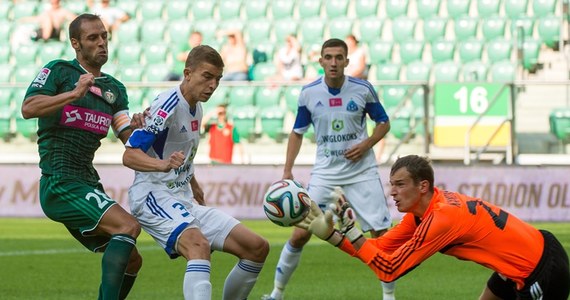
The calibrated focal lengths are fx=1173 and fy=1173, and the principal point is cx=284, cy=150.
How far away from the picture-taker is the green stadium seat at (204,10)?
2623 centimetres

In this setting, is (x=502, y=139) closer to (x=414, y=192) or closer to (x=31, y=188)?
(x=31, y=188)

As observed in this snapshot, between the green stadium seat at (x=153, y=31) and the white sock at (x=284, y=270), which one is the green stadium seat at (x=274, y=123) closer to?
the green stadium seat at (x=153, y=31)

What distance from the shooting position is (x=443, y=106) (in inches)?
718

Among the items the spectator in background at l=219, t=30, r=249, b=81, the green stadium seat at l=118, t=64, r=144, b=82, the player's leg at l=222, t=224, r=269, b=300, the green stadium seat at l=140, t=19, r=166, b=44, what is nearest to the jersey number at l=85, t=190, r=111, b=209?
the player's leg at l=222, t=224, r=269, b=300

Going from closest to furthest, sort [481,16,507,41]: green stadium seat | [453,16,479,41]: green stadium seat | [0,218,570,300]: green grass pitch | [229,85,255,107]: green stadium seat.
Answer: [0,218,570,300]: green grass pitch
[229,85,255,107]: green stadium seat
[481,16,507,41]: green stadium seat
[453,16,479,41]: green stadium seat

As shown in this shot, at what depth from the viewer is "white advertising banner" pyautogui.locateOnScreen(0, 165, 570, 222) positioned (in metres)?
17.9

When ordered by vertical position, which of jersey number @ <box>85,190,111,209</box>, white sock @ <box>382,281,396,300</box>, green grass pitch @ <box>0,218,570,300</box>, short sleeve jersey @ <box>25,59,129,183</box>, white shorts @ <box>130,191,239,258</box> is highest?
short sleeve jersey @ <box>25,59,129,183</box>

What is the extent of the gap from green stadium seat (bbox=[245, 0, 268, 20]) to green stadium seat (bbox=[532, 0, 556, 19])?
5874mm

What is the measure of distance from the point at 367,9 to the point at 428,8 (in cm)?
133

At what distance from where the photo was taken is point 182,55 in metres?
23.2

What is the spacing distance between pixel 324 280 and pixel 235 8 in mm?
15273

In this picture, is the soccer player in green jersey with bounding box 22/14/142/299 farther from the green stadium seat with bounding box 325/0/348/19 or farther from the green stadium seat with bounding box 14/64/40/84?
the green stadium seat with bounding box 325/0/348/19

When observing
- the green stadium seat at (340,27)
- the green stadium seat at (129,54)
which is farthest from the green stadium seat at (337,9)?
the green stadium seat at (129,54)

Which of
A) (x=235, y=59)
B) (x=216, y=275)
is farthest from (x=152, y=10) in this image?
(x=216, y=275)
